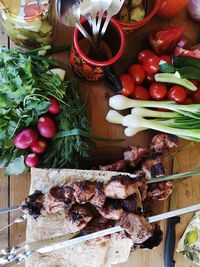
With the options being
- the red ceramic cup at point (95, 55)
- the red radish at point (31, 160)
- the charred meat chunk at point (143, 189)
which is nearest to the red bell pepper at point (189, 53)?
the red ceramic cup at point (95, 55)

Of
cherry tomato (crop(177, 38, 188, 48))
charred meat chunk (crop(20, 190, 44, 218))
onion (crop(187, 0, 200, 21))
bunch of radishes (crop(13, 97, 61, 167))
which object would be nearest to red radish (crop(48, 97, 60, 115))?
bunch of radishes (crop(13, 97, 61, 167))

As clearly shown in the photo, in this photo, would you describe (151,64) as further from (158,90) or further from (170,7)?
(170,7)

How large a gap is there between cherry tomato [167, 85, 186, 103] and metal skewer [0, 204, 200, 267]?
0.33 metres

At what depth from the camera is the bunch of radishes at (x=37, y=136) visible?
1.02 metres

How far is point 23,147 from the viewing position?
1025 mm

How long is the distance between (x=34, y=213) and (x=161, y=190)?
0.34 meters

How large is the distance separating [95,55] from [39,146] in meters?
0.29

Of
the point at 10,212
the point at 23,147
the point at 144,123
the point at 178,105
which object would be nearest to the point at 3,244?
the point at 10,212

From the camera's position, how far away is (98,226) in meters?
1.00

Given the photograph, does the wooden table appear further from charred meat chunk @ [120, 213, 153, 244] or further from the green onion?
charred meat chunk @ [120, 213, 153, 244]

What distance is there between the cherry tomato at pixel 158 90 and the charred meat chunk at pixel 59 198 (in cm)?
39

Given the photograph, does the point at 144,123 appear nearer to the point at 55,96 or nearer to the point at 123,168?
the point at 123,168

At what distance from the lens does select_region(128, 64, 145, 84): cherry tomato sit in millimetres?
1152

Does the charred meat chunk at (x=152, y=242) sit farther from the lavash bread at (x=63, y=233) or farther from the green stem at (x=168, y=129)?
the green stem at (x=168, y=129)
